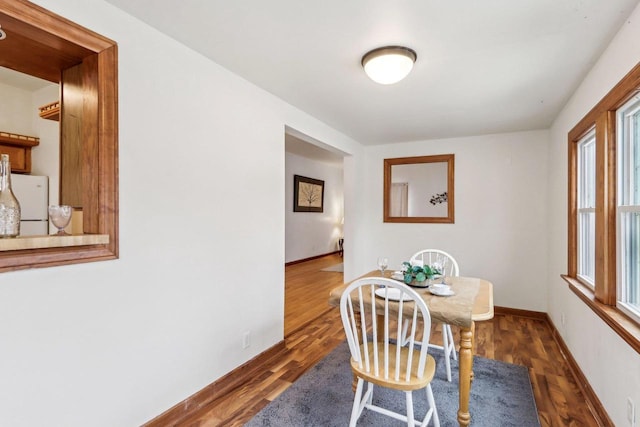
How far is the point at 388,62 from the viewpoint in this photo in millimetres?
1957

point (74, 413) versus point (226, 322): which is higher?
point (226, 322)

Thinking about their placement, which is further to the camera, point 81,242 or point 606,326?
point 606,326

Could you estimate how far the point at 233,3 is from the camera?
154 centimetres

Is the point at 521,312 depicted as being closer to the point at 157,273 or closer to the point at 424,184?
the point at 424,184

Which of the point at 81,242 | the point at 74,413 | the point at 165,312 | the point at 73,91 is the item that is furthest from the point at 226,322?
the point at 73,91

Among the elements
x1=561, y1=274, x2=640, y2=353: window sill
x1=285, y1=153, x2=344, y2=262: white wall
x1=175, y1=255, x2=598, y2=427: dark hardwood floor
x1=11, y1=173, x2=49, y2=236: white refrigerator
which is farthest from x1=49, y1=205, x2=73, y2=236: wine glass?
x1=285, y1=153, x2=344, y2=262: white wall

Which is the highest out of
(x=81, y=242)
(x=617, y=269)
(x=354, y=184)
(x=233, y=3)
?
(x=233, y=3)

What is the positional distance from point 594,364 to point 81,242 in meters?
3.00

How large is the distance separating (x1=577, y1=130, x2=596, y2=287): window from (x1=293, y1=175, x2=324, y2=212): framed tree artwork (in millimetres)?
5352

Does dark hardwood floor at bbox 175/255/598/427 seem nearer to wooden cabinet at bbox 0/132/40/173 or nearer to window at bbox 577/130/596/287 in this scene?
window at bbox 577/130/596/287

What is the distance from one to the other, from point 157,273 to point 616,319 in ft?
8.08

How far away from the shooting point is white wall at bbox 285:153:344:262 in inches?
285

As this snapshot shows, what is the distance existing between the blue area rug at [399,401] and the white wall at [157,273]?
1.62 feet

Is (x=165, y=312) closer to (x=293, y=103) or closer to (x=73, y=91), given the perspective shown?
(x=73, y=91)
